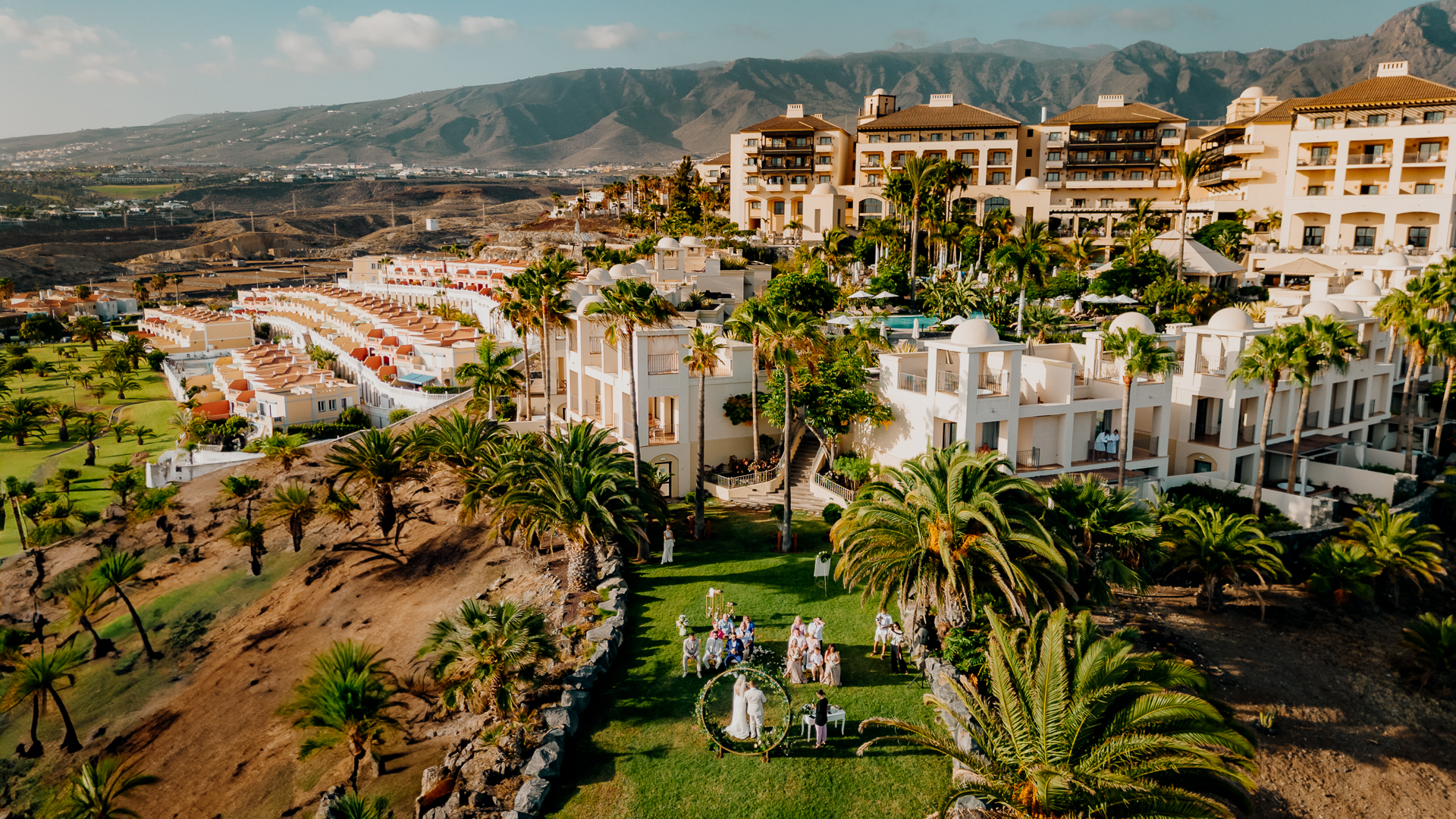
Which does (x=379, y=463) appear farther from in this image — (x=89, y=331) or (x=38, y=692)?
(x=89, y=331)

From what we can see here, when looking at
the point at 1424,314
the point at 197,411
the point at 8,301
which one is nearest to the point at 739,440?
the point at 1424,314

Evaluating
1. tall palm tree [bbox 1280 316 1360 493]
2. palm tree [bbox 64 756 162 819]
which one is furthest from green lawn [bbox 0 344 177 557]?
tall palm tree [bbox 1280 316 1360 493]

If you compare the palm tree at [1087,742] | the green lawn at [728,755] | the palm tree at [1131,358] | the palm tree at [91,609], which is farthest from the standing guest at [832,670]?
the palm tree at [91,609]

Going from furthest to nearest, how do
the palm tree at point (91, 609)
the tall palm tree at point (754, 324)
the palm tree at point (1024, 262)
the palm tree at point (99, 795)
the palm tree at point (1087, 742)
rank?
the palm tree at point (1024, 262) → the palm tree at point (91, 609) → the tall palm tree at point (754, 324) → the palm tree at point (99, 795) → the palm tree at point (1087, 742)

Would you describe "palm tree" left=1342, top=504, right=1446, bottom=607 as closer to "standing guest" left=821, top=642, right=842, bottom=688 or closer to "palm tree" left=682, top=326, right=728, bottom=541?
"standing guest" left=821, top=642, right=842, bottom=688

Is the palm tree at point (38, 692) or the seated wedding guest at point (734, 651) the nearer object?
the seated wedding guest at point (734, 651)

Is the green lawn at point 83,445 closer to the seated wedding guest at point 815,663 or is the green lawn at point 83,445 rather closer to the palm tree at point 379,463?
the palm tree at point 379,463

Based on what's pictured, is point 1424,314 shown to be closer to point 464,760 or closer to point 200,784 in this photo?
point 464,760
